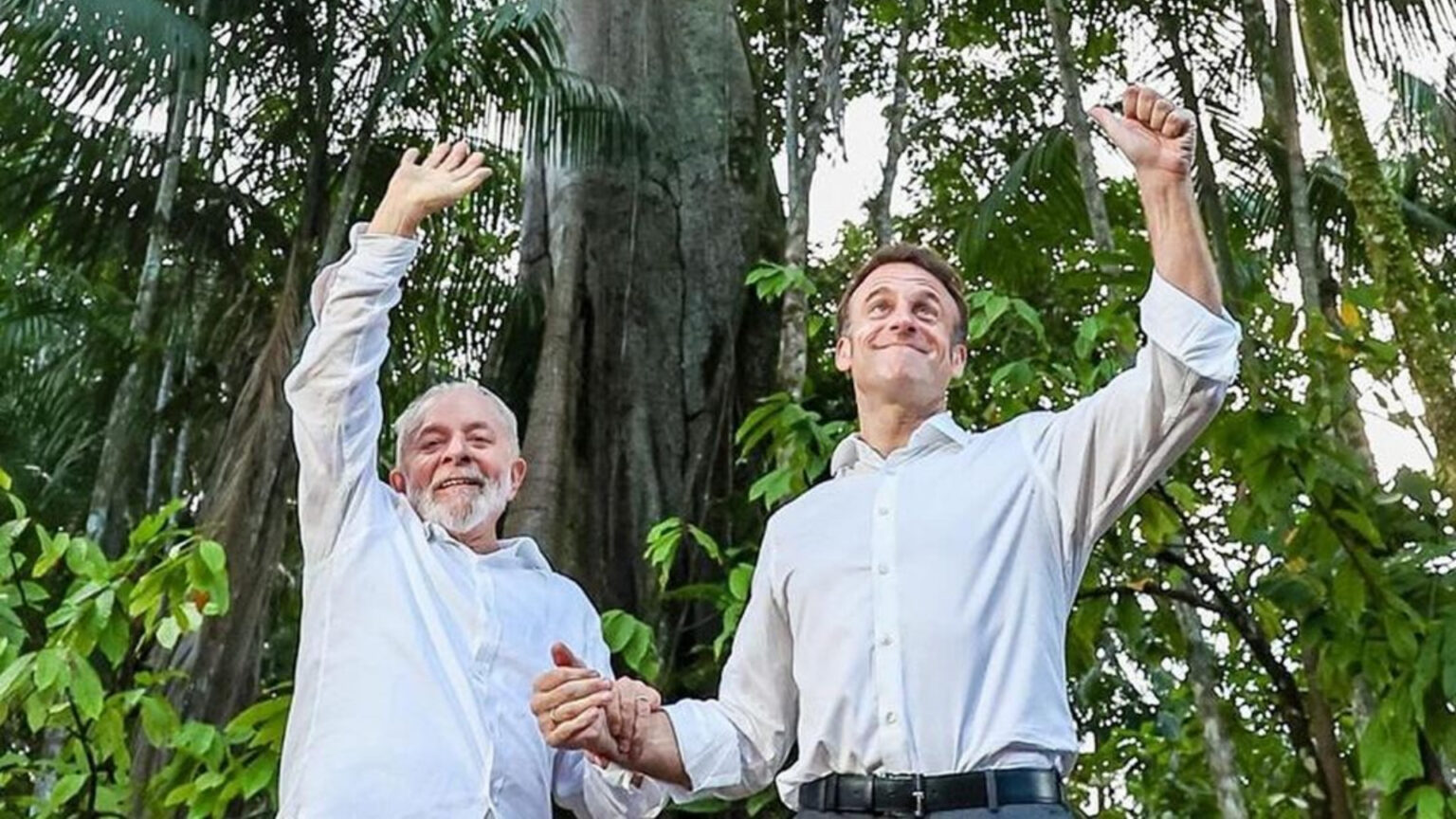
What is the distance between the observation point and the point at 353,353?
253 cm

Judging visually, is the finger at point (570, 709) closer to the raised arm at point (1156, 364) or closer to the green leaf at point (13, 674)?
the raised arm at point (1156, 364)

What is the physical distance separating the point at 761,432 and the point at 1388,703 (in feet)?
4.36

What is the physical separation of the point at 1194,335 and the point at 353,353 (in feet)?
3.83

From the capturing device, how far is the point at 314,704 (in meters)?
2.50

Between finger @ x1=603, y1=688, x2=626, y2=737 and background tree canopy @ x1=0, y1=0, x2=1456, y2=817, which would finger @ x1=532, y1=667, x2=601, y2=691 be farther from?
background tree canopy @ x1=0, y1=0, x2=1456, y2=817

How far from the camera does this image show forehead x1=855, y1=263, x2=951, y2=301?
2477 mm

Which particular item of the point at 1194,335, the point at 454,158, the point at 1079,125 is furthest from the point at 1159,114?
the point at 1079,125

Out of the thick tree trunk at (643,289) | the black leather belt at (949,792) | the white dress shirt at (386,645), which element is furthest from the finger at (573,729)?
the thick tree trunk at (643,289)

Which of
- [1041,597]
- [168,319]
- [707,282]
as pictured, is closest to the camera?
[1041,597]

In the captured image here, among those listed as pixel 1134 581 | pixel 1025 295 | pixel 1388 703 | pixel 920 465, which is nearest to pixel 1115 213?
pixel 1025 295

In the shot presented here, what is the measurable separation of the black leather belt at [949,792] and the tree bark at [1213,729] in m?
2.46

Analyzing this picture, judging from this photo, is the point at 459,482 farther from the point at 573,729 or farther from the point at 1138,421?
the point at 1138,421

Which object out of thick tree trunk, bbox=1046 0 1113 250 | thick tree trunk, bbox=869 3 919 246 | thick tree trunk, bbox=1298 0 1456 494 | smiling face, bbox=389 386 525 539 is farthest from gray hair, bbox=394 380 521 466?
thick tree trunk, bbox=869 3 919 246

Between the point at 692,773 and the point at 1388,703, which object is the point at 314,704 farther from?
the point at 1388,703
